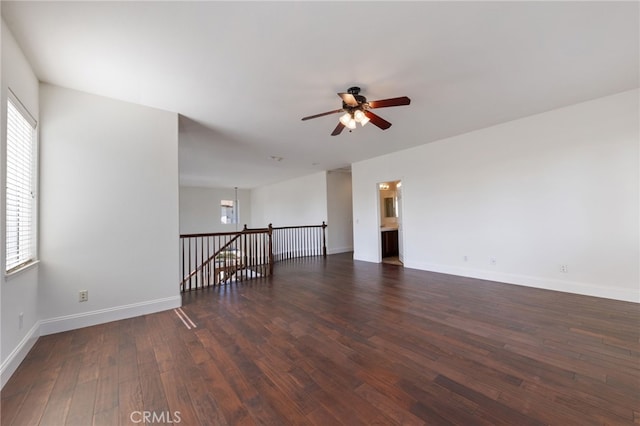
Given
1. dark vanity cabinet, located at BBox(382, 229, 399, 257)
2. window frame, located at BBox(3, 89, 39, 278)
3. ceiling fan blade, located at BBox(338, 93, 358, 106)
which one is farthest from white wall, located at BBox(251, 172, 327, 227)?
window frame, located at BBox(3, 89, 39, 278)

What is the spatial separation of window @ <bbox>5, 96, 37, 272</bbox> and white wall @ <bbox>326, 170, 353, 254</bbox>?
6.48 m

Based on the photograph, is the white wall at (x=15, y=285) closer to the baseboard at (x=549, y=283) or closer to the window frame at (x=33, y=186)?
the window frame at (x=33, y=186)

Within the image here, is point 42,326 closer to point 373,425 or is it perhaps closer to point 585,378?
point 373,425

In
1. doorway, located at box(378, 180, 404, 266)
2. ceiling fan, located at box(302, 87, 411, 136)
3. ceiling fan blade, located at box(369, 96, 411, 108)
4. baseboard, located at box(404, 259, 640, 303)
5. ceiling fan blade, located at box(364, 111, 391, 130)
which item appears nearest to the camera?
ceiling fan blade, located at box(369, 96, 411, 108)

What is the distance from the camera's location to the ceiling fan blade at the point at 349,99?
8.60 ft

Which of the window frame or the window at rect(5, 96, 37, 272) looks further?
the window frame

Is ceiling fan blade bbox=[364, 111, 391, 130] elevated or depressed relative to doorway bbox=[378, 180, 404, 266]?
elevated

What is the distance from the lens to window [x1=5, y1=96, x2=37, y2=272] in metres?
2.12

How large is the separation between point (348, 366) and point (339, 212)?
6.55 meters

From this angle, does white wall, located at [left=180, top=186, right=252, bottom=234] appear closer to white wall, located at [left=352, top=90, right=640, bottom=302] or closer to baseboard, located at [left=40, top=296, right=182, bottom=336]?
white wall, located at [left=352, top=90, right=640, bottom=302]

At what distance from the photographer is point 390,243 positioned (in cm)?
745

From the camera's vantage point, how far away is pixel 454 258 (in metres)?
5.02

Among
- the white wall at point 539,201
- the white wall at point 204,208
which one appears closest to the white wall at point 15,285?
the white wall at point 539,201

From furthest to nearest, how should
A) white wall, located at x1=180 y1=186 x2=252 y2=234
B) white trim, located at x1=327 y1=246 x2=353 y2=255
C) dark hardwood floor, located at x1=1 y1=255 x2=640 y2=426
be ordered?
white wall, located at x1=180 y1=186 x2=252 y2=234 → white trim, located at x1=327 y1=246 x2=353 y2=255 → dark hardwood floor, located at x1=1 y1=255 x2=640 y2=426
